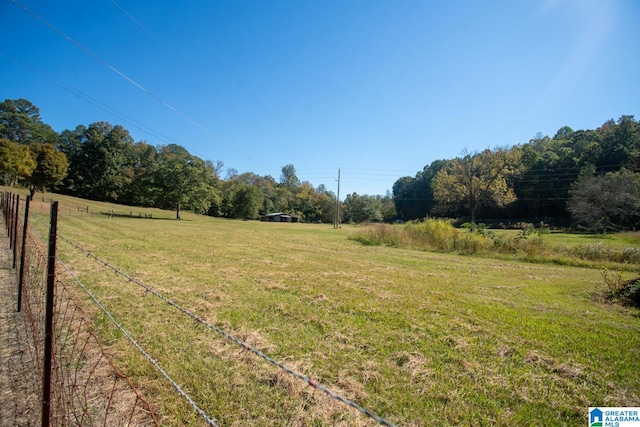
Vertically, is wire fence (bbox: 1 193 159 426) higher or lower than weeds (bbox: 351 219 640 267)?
lower

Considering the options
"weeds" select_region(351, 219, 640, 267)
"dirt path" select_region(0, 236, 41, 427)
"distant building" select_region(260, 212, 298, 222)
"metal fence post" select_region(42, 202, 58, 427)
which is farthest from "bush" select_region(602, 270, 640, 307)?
"distant building" select_region(260, 212, 298, 222)

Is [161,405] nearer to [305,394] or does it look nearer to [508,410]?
[305,394]

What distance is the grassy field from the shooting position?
258 cm

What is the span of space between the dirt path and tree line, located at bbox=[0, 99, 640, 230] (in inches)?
1619

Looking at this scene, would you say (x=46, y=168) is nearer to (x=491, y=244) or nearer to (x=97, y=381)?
(x=97, y=381)

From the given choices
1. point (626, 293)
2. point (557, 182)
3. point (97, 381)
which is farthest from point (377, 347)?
point (557, 182)

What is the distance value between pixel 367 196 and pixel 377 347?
252ft

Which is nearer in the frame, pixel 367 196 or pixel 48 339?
pixel 48 339

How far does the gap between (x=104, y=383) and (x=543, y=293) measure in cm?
932

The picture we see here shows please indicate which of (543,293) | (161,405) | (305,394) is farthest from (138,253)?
(543,293)

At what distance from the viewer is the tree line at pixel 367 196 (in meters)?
37.5

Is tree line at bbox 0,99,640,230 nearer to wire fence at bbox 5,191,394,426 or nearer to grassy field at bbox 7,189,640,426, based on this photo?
grassy field at bbox 7,189,640,426

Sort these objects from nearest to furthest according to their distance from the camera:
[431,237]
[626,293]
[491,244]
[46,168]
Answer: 1. [626,293]
2. [491,244]
3. [431,237]
4. [46,168]

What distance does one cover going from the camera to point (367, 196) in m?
79.1
